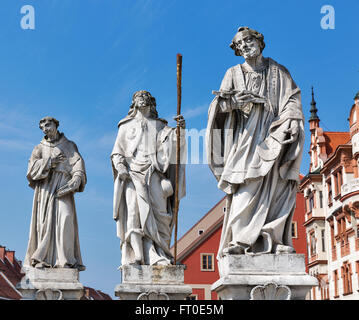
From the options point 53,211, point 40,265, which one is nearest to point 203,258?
point 53,211

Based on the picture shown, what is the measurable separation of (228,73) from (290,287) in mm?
2850

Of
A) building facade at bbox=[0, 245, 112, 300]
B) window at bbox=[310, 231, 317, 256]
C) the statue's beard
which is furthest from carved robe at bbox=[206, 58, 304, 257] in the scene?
window at bbox=[310, 231, 317, 256]

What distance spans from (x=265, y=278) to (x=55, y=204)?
421cm

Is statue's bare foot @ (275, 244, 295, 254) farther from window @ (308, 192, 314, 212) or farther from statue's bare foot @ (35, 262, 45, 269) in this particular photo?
window @ (308, 192, 314, 212)

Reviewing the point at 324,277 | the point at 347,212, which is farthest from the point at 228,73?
the point at 324,277

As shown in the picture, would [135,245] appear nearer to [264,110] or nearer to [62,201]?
[62,201]

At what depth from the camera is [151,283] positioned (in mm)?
8359

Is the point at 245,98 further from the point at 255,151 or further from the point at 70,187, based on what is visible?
the point at 70,187

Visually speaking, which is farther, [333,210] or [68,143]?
[333,210]

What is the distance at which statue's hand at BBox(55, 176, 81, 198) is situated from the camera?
9.76 m

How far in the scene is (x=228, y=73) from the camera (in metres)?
7.98

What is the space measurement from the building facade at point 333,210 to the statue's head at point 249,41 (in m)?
36.6

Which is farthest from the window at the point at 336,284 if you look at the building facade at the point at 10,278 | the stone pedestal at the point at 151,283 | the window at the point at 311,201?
the stone pedestal at the point at 151,283

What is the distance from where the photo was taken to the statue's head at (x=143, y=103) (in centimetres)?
951
